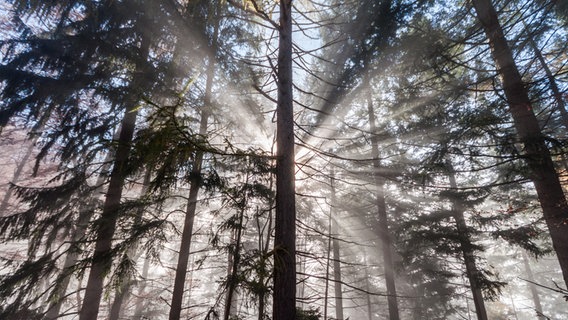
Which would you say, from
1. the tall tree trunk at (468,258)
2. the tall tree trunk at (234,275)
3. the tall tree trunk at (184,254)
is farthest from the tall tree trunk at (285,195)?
the tall tree trunk at (468,258)

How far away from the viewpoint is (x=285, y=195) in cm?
345

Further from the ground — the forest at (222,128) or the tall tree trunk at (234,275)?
the forest at (222,128)

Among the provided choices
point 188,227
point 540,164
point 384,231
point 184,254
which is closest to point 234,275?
point 184,254

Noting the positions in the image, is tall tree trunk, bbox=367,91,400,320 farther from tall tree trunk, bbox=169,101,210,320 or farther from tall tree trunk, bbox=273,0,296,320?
tall tree trunk, bbox=273,0,296,320

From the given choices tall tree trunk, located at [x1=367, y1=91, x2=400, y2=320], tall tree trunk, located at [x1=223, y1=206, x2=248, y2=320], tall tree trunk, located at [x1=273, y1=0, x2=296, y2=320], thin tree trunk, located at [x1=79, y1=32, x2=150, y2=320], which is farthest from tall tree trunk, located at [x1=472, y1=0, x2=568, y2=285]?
thin tree trunk, located at [x1=79, y1=32, x2=150, y2=320]

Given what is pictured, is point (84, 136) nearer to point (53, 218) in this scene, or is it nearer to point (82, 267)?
point (53, 218)

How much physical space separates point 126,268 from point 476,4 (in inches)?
434

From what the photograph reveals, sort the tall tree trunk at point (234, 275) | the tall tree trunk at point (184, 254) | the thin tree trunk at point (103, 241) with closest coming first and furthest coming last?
the tall tree trunk at point (234, 275) → the thin tree trunk at point (103, 241) → the tall tree trunk at point (184, 254)

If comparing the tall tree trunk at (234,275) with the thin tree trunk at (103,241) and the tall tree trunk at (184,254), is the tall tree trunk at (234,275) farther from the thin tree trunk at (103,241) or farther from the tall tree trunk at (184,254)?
the thin tree trunk at (103,241)

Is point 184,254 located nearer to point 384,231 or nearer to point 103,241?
point 103,241

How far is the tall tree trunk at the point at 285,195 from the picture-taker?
9.91 ft

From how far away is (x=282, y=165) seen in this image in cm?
361

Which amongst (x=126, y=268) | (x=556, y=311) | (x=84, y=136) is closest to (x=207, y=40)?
(x=84, y=136)

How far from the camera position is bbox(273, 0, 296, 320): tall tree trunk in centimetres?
302
